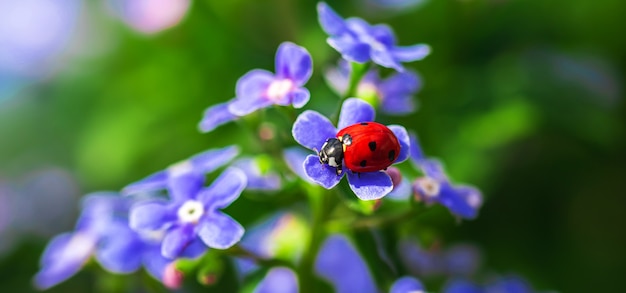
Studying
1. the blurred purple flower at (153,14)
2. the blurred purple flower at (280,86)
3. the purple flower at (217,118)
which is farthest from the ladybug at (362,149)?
the blurred purple flower at (153,14)

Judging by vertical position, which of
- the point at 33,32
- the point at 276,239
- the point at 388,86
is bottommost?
the point at 276,239

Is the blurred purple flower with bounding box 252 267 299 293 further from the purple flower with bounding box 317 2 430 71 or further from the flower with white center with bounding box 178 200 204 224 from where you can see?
the purple flower with bounding box 317 2 430 71

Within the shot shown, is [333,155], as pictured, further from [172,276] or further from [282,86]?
[172,276]

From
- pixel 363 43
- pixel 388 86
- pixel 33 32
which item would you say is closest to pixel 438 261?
pixel 388 86

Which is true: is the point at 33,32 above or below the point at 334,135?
above

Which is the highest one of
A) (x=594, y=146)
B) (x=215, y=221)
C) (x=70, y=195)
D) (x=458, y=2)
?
(x=458, y=2)

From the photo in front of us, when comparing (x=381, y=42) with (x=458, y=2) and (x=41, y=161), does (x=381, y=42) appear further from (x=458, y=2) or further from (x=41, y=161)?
(x=41, y=161)

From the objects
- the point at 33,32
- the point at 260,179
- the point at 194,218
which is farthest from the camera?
the point at 33,32

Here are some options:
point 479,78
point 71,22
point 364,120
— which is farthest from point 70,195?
point 364,120
